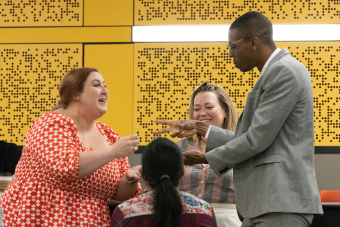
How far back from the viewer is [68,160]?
6.81 ft

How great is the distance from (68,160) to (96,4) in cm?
298

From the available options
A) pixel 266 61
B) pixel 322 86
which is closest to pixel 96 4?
pixel 322 86

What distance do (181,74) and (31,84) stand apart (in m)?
1.75

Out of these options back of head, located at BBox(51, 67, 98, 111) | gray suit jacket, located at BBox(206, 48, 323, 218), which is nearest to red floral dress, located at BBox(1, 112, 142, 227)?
back of head, located at BBox(51, 67, 98, 111)

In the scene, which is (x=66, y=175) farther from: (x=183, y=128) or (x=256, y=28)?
(x=256, y=28)

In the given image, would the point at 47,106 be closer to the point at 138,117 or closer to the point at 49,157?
the point at 138,117

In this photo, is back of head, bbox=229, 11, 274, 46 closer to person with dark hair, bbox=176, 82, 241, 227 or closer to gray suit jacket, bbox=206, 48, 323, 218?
gray suit jacket, bbox=206, 48, 323, 218

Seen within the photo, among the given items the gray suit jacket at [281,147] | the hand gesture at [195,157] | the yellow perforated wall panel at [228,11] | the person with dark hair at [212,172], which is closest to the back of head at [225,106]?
the person with dark hair at [212,172]

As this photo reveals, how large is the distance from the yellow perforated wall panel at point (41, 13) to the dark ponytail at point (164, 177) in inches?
123

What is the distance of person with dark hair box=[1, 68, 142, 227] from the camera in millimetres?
2100

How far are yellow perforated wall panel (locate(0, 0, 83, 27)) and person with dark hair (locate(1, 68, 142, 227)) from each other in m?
2.47

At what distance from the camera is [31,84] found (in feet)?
15.1

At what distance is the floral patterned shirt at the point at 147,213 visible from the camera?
1852 millimetres

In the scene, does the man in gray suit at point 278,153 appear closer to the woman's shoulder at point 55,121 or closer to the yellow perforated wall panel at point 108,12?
the woman's shoulder at point 55,121
